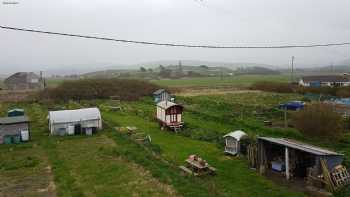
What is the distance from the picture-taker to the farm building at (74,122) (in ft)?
73.5

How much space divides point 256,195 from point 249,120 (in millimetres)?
14442

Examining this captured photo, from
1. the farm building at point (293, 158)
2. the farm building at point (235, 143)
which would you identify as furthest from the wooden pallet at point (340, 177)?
the farm building at point (235, 143)

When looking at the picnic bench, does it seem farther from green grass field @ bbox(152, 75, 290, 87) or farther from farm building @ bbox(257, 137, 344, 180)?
green grass field @ bbox(152, 75, 290, 87)

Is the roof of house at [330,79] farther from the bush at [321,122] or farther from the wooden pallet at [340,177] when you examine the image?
the wooden pallet at [340,177]

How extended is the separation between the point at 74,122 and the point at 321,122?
16.4 metres

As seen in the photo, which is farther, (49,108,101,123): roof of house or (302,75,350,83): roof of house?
(302,75,350,83): roof of house

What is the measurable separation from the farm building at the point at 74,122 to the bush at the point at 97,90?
868 inches

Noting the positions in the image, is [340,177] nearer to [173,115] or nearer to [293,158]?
[293,158]

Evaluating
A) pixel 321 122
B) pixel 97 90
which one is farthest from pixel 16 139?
pixel 97 90

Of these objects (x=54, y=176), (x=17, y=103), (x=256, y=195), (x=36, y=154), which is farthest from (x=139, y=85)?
(x=256, y=195)

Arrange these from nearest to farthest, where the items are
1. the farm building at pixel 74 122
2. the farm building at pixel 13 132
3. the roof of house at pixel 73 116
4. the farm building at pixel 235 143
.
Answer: the farm building at pixel 235 143
the farm building at pixel 13 132
the farm building at pixel 74 122
the roof of house at pixel 73 116

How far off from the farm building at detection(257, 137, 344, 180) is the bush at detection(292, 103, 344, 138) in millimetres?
5812

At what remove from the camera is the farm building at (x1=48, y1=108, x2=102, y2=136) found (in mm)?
22391

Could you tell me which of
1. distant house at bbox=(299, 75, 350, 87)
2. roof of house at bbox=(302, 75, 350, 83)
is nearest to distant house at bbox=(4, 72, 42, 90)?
distant house at bbox=(299, 75, 350, 87)
